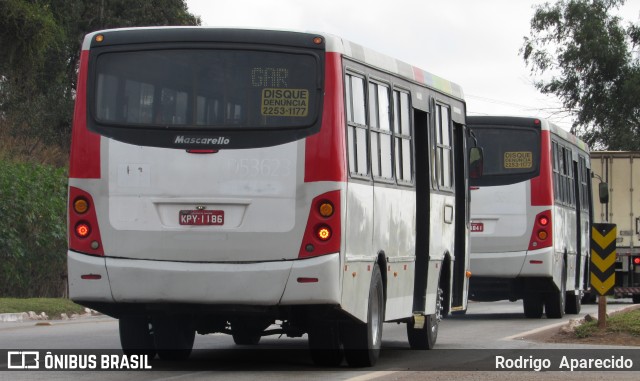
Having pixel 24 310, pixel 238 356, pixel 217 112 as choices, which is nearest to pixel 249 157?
pixel 217 112

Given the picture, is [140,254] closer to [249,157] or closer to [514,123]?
[249,157]

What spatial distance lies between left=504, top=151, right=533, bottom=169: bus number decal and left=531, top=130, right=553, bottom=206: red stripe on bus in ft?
0.70

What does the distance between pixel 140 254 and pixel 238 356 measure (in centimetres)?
307

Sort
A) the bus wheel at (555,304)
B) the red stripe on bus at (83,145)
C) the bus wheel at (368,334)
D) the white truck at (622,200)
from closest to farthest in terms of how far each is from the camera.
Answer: the red stripe on bus at (83,145)
the bus wheel at (368,334)
the bus wheel at (555,304)
the white truck at (622,200)

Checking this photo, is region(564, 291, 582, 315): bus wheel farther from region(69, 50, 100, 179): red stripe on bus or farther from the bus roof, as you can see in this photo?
region(69, 50, 100, 179): red stripe on bus

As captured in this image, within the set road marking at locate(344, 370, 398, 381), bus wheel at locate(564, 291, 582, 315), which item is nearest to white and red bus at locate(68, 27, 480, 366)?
road marking at locate(344, 370, 398, 381)

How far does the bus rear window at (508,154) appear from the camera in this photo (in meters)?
24.5

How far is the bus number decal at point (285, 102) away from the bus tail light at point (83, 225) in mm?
1709

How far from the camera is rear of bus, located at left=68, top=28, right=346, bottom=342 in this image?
1259 centimetres

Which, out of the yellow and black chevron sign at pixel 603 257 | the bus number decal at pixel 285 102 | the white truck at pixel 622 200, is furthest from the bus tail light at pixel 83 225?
the white truck at pixel 622 200

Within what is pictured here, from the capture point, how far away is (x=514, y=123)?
24.7 m

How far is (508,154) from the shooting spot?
24.6 metres

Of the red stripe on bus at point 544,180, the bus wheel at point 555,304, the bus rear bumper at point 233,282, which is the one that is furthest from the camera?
the bus wheel at point 555,304

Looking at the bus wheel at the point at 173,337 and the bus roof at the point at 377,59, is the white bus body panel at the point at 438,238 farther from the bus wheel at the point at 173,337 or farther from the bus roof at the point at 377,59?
the bus wheel at the point at 173,337
